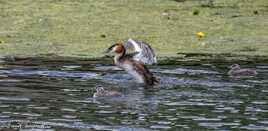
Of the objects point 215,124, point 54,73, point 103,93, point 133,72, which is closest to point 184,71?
point 133,72

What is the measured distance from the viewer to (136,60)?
13.3 m

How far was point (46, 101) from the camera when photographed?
10.6m

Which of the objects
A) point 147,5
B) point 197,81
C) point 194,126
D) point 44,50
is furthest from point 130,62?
point 147,5

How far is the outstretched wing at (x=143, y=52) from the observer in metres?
13.5

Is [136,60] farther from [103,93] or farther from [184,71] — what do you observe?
[103,93]

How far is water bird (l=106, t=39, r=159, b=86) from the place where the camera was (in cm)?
1246

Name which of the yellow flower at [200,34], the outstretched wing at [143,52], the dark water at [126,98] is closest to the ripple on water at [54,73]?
the dark water at [126,98]

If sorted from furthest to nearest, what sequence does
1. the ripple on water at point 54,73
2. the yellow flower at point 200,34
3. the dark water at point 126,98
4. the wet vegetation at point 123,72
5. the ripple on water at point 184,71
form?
the yellow flower at point 200,34
the ripple on water at point 184,71
the ripple on water at point 54,73
the wet vegetation at point 123,72
the dark water at point 126,98

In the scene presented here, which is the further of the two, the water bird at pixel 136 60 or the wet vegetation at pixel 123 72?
the water bird at pixel 136 60

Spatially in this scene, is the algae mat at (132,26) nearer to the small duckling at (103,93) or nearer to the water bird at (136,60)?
the water bird at (136,60)

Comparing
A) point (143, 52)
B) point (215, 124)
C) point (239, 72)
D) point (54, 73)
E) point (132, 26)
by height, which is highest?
point (132, 26)

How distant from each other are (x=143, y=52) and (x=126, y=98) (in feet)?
8.69

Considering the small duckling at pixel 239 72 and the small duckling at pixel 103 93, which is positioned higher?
the small duckling at pixel 103 93

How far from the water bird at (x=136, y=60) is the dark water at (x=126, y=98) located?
150 millimetres
